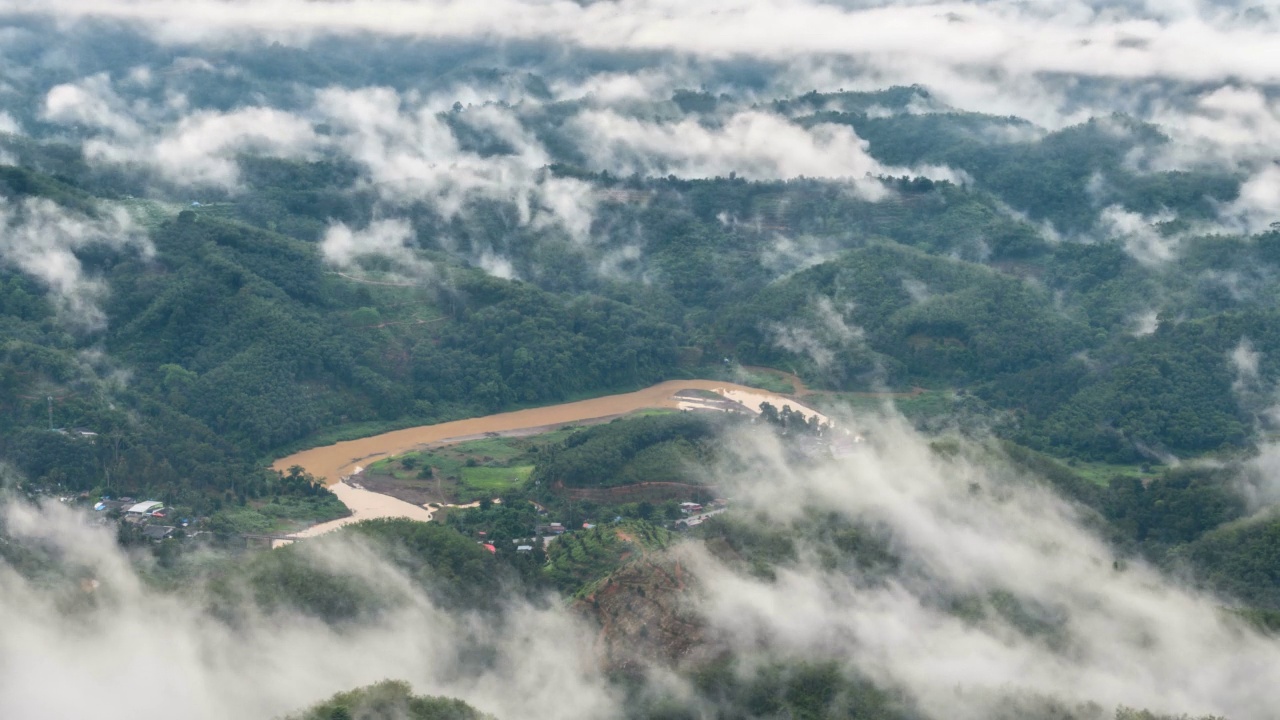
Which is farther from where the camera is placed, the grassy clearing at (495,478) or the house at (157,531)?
the grassy clearing at (495,478)

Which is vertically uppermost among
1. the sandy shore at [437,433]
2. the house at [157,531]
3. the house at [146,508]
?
the house at [157,531]

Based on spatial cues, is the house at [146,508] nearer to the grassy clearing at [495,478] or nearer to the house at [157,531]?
the house at [157,531]

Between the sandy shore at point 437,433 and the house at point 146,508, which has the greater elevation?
the house at point 146,508

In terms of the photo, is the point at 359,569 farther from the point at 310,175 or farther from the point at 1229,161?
the point at 1229,161

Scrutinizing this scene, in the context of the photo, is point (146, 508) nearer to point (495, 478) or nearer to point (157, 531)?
point (157, 531)

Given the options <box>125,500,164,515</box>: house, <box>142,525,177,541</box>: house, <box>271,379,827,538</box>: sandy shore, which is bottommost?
<box>271,379,827,538</box>: sandy shore

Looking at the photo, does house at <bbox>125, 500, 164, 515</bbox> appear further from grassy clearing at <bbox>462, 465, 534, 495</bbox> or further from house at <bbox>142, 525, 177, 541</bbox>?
grassy clearing at <bbox>462, 465, 534, 495</bbox>

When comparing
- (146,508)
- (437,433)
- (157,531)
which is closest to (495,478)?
(437,433)

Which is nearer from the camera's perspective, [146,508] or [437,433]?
[146,508]
